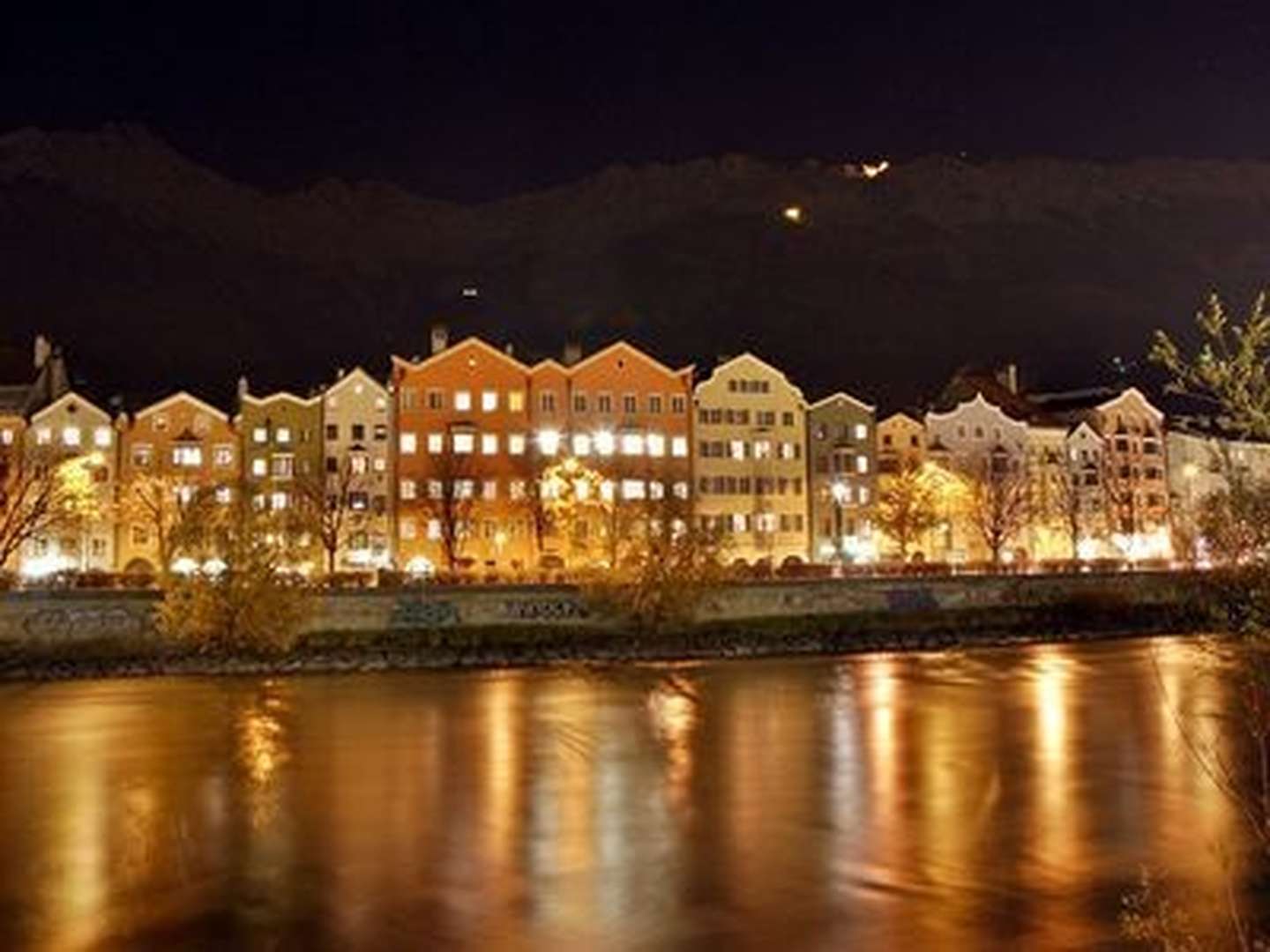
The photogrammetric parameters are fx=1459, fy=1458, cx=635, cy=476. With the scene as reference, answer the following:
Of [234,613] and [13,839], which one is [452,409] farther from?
[13,839]

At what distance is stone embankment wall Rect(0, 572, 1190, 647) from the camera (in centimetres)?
5712

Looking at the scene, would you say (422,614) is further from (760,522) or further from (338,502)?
(760,522)

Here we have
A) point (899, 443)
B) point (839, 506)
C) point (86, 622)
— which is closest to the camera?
point (86, 622)

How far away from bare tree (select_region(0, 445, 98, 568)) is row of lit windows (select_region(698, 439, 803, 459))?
118ft

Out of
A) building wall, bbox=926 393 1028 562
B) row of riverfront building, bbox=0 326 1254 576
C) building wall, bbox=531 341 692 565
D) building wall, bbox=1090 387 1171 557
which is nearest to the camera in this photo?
row of riverfront building, bbox=0 326 1254 576

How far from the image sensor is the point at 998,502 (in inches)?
3600

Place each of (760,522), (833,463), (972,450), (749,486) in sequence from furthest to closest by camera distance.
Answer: (972,450), (833,463), (749,486), (760,522)

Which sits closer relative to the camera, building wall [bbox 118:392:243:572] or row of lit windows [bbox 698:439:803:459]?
building wall [bbox 118:392:243:572]

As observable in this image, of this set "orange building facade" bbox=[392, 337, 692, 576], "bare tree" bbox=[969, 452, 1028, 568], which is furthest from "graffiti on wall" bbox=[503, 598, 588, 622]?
"bare tree" bbox=[969, 452, 1028, 568]

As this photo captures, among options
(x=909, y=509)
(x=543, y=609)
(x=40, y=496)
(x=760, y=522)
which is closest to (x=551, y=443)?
(x=760, y=522)

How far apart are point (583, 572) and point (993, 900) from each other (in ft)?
160

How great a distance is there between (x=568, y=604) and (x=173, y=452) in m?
32.6

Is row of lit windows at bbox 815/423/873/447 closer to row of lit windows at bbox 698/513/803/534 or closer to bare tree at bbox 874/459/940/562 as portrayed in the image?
bare tree at bbox 874/459/940/562

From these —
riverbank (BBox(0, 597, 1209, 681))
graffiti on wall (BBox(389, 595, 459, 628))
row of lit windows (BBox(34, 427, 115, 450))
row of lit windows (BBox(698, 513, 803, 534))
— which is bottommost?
riverbank (BBox(0, 597, 1209, 681))
